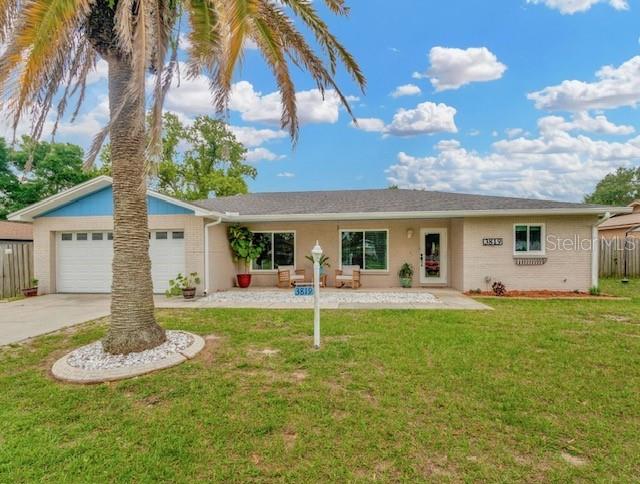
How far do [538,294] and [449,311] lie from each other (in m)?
4.53

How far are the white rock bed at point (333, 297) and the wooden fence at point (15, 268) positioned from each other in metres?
7.27

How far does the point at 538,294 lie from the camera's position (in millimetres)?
11039

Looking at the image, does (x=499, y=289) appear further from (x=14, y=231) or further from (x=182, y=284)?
(x=14, y=231)

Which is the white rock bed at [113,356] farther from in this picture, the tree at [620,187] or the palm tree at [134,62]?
the tree at [620,187]

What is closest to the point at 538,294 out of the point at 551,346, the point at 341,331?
the point at 551,346

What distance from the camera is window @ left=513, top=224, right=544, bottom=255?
37.5ft

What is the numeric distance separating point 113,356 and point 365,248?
957 cm

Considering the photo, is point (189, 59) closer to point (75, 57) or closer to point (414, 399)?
point (75, 57)

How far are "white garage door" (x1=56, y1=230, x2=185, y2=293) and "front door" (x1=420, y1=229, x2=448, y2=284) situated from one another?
8.78 meters

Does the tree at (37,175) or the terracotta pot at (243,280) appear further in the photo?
the tree at (37,175)

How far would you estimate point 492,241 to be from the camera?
11469mm

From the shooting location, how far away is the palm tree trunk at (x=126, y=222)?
5.31 meters

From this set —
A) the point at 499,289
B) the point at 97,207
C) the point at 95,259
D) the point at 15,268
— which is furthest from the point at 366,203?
the point at 15,268

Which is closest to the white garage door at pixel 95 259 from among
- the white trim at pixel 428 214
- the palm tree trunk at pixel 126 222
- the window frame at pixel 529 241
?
the white trim at pixel 428 214
